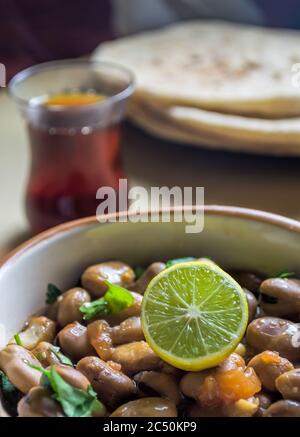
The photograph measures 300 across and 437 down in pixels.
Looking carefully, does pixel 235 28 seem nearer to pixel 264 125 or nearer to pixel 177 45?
pixel 177 45

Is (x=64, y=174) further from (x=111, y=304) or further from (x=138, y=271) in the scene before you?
(x=111, y=304)

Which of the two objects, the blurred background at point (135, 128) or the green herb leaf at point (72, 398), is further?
the blurred background at point (135, 128)

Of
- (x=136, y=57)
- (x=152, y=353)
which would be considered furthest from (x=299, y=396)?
(x=136, y=57)

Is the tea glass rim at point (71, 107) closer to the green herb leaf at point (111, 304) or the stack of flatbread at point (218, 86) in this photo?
the stack of flatbread at point (218, 86)

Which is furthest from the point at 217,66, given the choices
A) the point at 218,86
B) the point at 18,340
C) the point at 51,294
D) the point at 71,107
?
the point at 18,340

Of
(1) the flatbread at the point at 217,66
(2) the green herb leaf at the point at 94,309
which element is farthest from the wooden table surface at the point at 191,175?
(2) the green herb leaf at the point at 94,309

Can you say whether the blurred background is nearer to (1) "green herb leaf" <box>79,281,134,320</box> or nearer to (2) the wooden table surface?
(2) the wooden table surface
